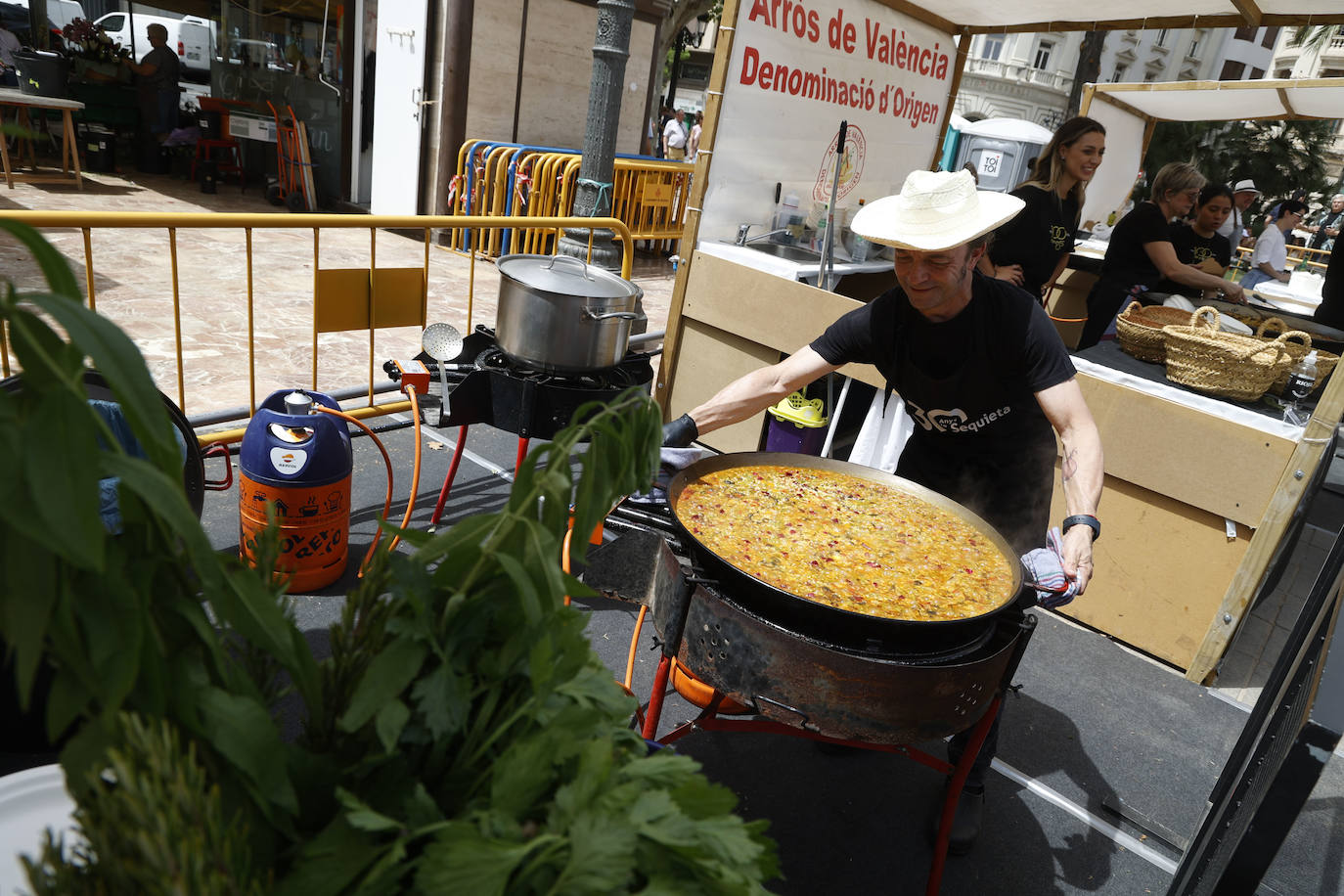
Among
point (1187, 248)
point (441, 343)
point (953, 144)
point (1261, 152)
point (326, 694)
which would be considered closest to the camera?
point (326, 694)

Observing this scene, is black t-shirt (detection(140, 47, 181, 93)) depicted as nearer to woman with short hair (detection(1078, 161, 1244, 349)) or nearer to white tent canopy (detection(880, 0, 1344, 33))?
white tent canopy (detection(880, 0, 1344, 33))

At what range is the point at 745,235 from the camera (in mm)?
6086

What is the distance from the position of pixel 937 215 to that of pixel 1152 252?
14.8ft

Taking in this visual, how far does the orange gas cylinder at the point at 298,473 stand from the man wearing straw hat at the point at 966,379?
1.65 metres

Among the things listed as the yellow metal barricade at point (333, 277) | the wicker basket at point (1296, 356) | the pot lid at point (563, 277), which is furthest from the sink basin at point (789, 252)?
the wicker basket at point (1296, 356)

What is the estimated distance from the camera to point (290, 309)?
309 inches

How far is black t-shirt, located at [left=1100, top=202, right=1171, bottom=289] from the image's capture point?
636 centimetres

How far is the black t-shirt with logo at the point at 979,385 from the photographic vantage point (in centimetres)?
294

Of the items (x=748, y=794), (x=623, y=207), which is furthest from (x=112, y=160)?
(x=748, y=794)

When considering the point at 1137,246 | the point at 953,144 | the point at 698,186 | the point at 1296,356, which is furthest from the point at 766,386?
the point at 953,144

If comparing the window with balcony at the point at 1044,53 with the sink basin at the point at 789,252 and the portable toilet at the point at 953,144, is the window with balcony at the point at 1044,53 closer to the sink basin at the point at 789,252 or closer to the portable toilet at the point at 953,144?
the portable toilet at the point at 953,144

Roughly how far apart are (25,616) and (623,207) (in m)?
12.2

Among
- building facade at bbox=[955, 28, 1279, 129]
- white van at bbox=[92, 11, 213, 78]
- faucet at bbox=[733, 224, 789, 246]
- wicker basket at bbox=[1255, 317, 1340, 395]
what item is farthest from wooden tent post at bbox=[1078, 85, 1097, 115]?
building facade at bbox=[955, 28, 1279, 129]

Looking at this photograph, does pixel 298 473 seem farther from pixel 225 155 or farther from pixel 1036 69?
pixel 1036 69
